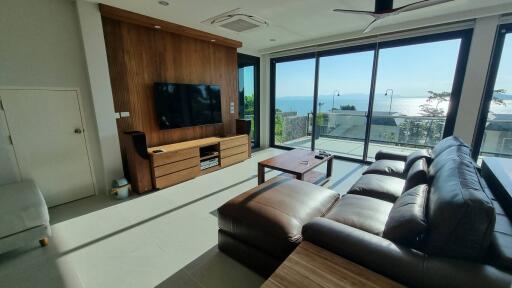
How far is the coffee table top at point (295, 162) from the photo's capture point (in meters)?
2.99

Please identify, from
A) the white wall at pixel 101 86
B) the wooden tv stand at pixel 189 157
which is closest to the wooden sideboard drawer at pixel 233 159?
the wooden tv stand at pixel 189 157

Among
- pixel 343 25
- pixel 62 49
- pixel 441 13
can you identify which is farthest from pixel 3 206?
pixel 441 13

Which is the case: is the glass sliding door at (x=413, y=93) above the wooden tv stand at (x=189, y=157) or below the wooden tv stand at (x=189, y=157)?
above

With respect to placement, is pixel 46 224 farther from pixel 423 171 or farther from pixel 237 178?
pixel 423 171

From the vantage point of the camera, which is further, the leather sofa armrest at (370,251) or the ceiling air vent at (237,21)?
the ceiling air vent at (237,21)

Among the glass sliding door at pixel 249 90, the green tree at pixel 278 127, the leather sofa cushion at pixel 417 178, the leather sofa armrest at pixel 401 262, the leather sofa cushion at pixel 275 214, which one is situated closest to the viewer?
the leather sofa armrest at pixel 401 262

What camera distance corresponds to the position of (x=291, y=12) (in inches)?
120

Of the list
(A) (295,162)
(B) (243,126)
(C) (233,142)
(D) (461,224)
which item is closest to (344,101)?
(B) (243,126)

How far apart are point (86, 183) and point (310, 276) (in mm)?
3341

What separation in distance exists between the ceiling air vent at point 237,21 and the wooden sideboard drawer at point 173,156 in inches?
78.6

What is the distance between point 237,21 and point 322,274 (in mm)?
3276

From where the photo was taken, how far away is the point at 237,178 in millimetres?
3807

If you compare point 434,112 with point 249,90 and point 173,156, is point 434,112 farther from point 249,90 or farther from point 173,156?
point 173,156

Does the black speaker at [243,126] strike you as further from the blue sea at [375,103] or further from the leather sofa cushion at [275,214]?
the leather sofa cushion at [275,214]
